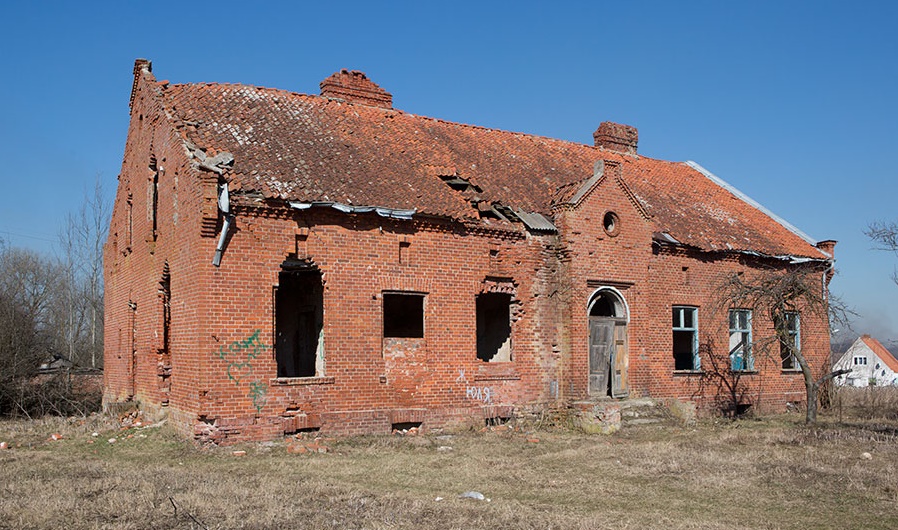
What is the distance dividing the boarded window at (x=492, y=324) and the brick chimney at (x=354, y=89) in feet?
18.7

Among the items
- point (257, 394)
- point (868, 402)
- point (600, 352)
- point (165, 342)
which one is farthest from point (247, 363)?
point (868, 402)

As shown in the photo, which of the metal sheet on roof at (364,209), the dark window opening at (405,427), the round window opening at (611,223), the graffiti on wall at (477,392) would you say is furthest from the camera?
the round window opening at (611,223)

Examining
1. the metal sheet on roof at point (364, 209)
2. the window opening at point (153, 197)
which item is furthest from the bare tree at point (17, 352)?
the metal sheet on roof at point (364, 209)

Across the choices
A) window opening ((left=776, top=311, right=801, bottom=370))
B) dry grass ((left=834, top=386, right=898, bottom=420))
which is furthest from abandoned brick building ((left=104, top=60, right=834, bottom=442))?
dry grass ((left=834, top=386, right=898, bottom=420))

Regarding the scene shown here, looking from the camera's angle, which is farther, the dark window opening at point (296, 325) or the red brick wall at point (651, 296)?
the dark window opening at point (296, 325)

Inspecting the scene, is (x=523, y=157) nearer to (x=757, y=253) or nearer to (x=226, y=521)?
(x=757, y=253)

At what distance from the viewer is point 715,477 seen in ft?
37.7

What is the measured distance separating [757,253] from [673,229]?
288 cm

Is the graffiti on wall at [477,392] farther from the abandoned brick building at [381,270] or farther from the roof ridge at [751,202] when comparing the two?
the roof ridge at [751,202]

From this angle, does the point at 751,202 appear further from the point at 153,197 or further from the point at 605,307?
the point at 153,197

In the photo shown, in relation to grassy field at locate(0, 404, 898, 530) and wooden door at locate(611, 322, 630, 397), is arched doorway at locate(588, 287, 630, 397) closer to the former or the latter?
wooden door at locate(611, 322, 630, 397)

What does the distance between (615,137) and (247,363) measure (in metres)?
15.1

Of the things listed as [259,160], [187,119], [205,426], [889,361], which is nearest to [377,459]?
[205,426]

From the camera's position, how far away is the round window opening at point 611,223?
61.4 feet
